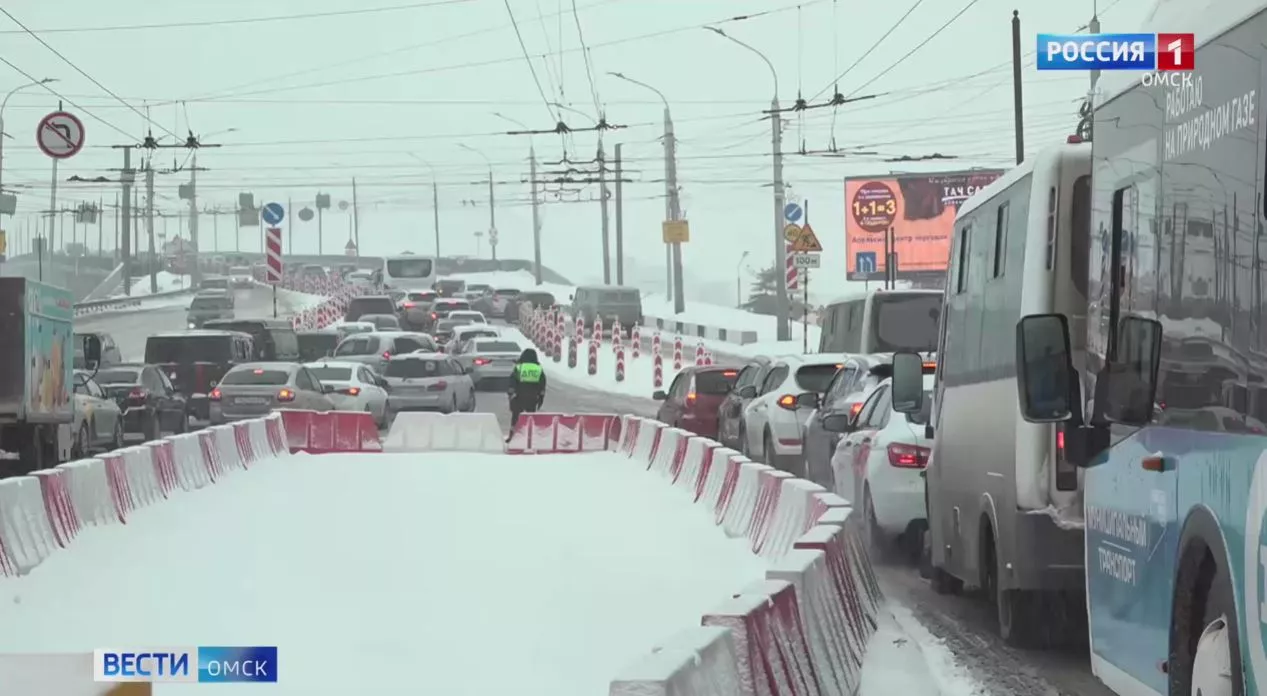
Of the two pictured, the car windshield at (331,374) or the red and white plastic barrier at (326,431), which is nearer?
the red and white plastic barrier at (326,431)

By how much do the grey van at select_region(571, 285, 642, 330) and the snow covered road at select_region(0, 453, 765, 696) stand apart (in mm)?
55509

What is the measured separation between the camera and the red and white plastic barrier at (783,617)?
645 centimetres

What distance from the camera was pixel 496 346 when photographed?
5381cm

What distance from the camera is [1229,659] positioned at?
246 inches

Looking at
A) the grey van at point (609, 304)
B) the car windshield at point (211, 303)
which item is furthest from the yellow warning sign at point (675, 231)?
the car windshield at point (211, 303)

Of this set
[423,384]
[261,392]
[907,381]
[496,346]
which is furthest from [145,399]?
[907,381]

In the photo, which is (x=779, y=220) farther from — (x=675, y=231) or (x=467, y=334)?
(x=675, y=231)

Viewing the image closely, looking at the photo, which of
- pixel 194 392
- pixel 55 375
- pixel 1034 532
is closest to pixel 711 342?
pixel 194 392

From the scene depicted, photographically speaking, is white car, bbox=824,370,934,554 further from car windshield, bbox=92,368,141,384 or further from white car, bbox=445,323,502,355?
white car, bbox=445,323,502,355

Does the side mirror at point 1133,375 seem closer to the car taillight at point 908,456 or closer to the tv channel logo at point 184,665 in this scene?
the tv channel logo at point 184,665

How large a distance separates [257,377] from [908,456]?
21.3 meters

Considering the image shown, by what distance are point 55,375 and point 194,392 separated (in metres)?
13.6

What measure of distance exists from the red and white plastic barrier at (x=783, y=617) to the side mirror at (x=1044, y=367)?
128cm

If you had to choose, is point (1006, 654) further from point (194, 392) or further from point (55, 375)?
point (194, 392)
